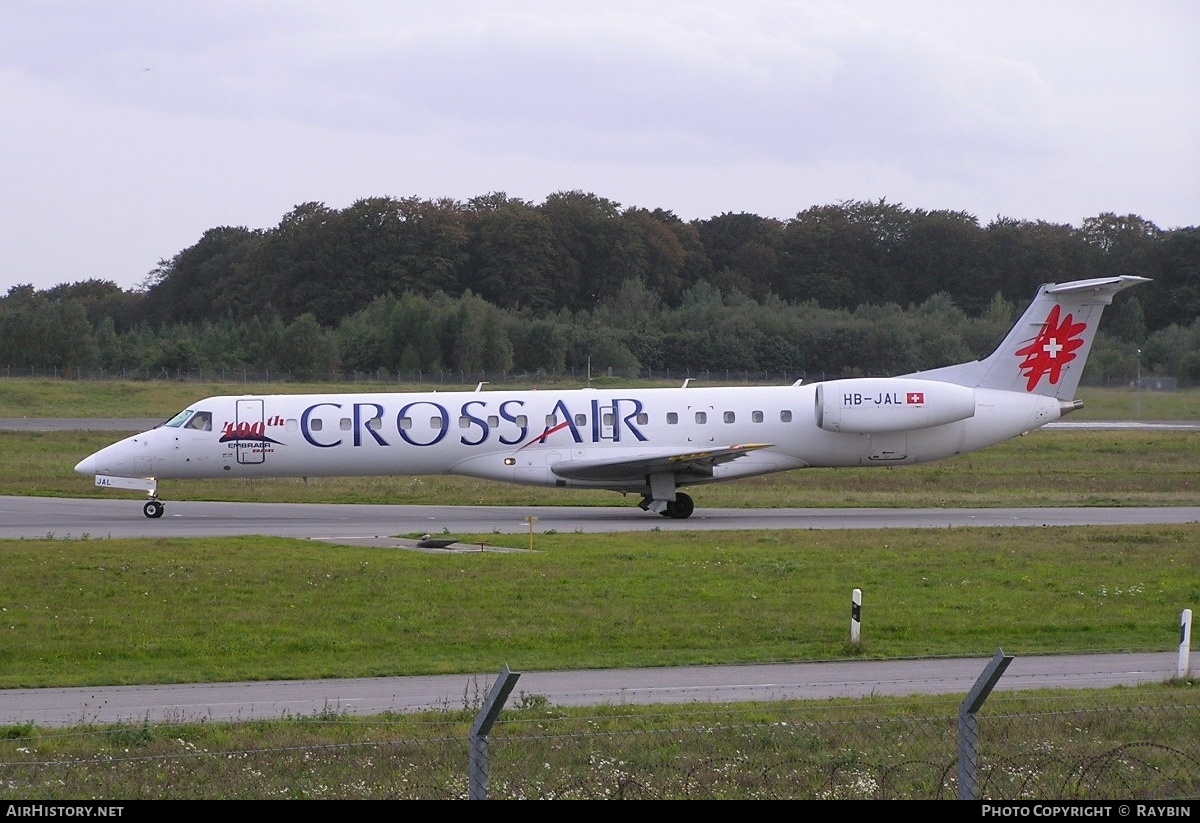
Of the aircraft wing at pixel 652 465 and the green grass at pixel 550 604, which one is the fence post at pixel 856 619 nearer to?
the green grass at pixel 550 604

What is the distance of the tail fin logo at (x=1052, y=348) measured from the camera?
32.0 metres

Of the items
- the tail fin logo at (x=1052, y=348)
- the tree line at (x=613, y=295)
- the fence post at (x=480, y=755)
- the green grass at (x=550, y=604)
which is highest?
the tree line at (x=613, y=295)

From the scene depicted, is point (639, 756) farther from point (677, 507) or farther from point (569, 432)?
point (569, 432)

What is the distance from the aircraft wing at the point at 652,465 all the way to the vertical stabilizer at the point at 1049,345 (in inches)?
243

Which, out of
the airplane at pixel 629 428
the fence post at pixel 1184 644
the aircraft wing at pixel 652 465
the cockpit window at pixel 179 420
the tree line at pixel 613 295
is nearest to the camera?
the fence post at pixel 1184 644

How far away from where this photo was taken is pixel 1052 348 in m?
32.0

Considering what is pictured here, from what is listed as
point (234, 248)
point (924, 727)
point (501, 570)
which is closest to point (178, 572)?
point (501, 570)

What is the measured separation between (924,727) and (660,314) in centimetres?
7527

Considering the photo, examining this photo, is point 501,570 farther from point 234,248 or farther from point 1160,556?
point 234,248

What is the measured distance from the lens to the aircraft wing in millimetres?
29984

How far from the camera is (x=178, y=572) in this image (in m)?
20.6

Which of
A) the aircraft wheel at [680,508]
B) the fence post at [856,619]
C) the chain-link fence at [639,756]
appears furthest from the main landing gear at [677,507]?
the chain-link fence at [639,756]

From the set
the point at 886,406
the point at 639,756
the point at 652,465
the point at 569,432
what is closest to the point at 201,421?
the point at 569,432
